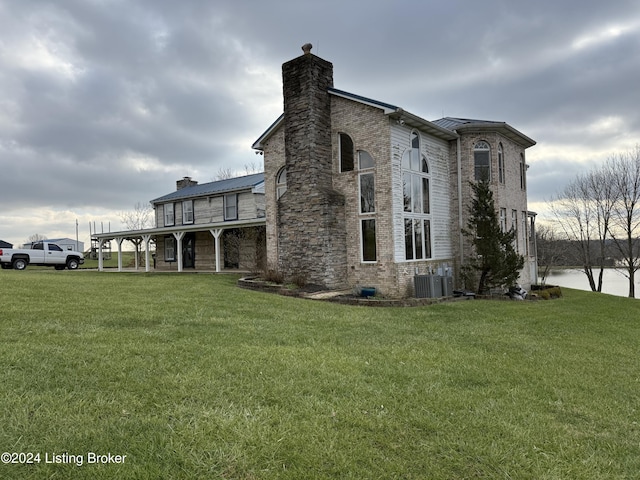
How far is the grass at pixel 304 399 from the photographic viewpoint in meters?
2.95

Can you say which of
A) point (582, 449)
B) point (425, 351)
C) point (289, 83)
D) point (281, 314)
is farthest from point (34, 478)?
point (289, 83)

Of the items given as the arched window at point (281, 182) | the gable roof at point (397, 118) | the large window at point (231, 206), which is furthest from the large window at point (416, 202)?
the large window at point (231, 206)

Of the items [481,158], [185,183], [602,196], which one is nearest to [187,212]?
[185,183]

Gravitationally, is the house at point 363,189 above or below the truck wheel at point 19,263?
above

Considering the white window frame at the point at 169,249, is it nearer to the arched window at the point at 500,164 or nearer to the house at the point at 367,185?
the house at the point at 367,185

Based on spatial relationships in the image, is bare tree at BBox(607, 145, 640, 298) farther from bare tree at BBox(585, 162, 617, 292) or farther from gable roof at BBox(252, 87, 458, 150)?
gable roof at BBox(252, 87, 458, 150)

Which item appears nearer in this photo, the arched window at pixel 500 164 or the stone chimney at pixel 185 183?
the arched window at pixel 500 164

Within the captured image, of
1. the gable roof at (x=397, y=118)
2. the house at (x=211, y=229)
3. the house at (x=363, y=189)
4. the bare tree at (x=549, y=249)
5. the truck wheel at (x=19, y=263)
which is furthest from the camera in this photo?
the bare tree at (x=549, y=249)

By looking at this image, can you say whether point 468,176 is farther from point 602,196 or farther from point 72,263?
point 72,263

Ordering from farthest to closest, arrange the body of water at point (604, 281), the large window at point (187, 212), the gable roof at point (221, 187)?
the body of water at point (604, 281) < the large window at point (187, 212) < the gable roof at point (221, 187)

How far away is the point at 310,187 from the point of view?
1391cm

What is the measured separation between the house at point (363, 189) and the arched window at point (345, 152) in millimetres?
35

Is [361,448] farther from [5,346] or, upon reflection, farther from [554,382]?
[5,346]

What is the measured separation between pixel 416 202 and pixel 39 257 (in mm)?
24062
